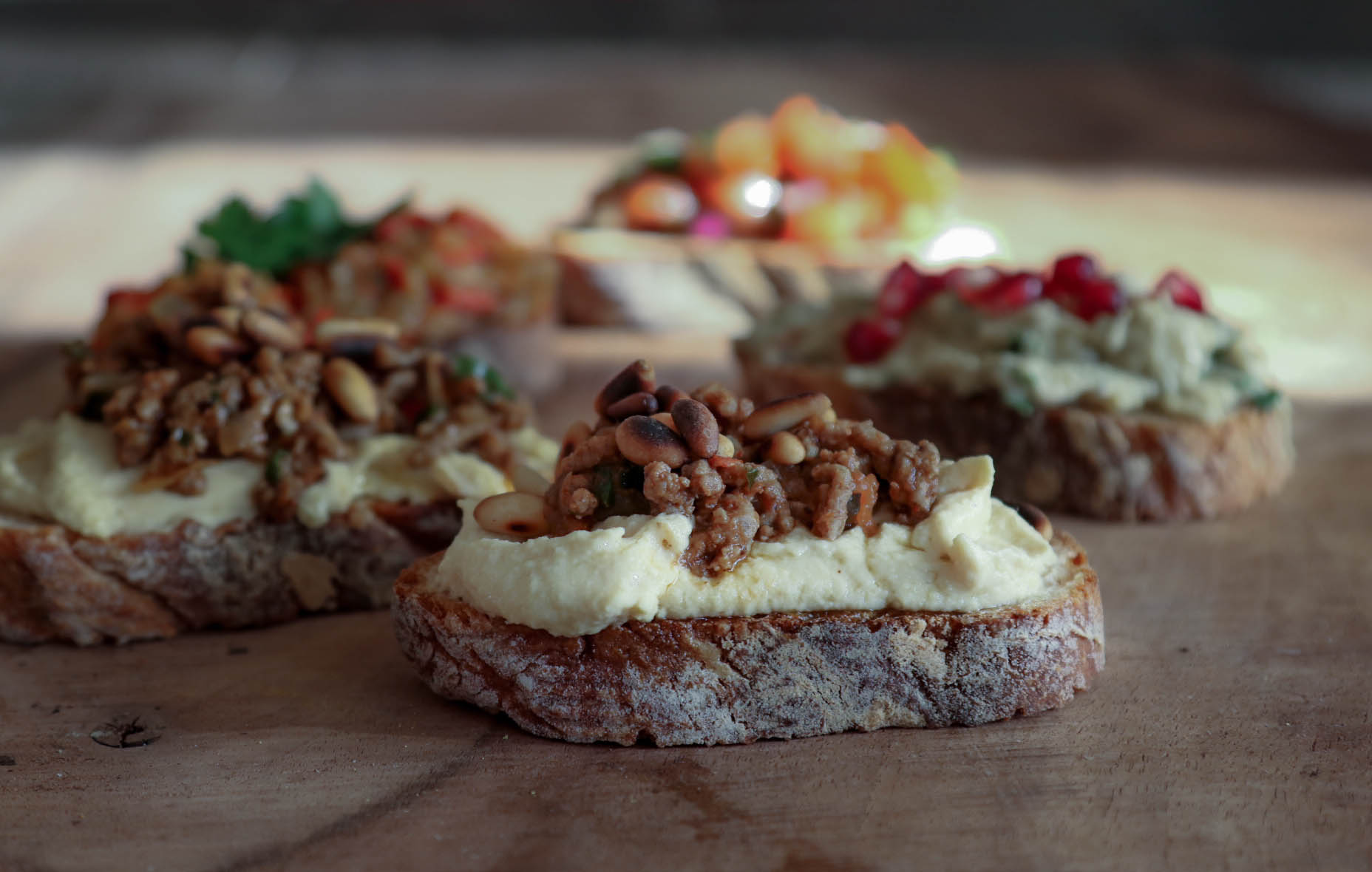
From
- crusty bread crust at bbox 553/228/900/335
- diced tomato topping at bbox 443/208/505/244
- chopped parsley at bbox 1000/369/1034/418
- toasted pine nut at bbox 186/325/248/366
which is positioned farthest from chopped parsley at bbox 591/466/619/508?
crusty bread crust at bbox 553/228/900/335

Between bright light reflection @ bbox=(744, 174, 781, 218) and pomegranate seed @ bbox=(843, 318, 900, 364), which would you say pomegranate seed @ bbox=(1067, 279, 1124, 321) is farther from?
bright light reflection @ bbox=(744, 174, 781, 218)

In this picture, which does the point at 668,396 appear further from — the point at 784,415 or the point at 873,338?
the point at 873,338

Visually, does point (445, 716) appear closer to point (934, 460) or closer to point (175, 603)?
point (175, 603)

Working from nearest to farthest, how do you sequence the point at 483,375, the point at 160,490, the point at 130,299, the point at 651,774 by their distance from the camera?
1. the point at 651,774
2. the point at 160,490
3. the point at 483,375
4. the point at 130,299

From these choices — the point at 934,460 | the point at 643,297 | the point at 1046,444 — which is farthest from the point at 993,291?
the point at 643,297

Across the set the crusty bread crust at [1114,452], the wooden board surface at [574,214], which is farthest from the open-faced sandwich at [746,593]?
the wooden board surface at [574,214]

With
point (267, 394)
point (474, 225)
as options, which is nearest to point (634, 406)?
point (267, 394)

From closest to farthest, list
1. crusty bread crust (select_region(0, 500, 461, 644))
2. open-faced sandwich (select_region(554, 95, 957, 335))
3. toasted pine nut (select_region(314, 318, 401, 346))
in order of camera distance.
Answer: crusty bread crust (select_region(0, 500, 461, 644)), toasted pine nut (select_region(314, 318, 401, 346)), open-faced sandwich (select_region(554, 95, 957, 335))
